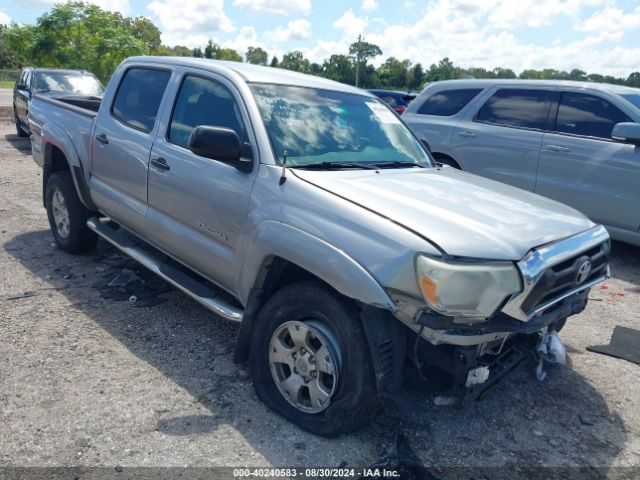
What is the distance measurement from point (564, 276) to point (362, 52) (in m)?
68.7

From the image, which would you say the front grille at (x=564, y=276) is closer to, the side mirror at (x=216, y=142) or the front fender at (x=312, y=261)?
the front fender at (x=312, y=261)

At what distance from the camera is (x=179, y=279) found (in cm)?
381

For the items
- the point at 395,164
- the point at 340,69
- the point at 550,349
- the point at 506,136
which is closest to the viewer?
the point at 550,349

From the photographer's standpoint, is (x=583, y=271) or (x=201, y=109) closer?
(x=583, y=271)

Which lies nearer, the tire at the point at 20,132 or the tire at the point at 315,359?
the tire at the point at 315,359

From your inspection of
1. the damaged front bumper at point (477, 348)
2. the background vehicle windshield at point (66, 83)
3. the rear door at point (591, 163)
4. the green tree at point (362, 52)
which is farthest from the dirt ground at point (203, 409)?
the green tree at point (362, 52)

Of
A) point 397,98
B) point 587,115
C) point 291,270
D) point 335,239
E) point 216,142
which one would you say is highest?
point 397,98

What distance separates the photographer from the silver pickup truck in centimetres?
252

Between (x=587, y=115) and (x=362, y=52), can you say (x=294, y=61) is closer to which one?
(x=362, y=52)

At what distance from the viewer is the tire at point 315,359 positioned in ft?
8.84

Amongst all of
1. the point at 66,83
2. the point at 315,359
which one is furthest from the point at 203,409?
the point at 66,83

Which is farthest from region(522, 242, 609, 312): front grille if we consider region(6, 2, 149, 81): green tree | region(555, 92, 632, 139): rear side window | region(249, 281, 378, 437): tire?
region(6, 2, 149, 81): green tree

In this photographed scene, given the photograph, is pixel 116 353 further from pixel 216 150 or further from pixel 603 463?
pixel 603 463

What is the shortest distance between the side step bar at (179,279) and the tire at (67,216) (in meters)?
0.32
